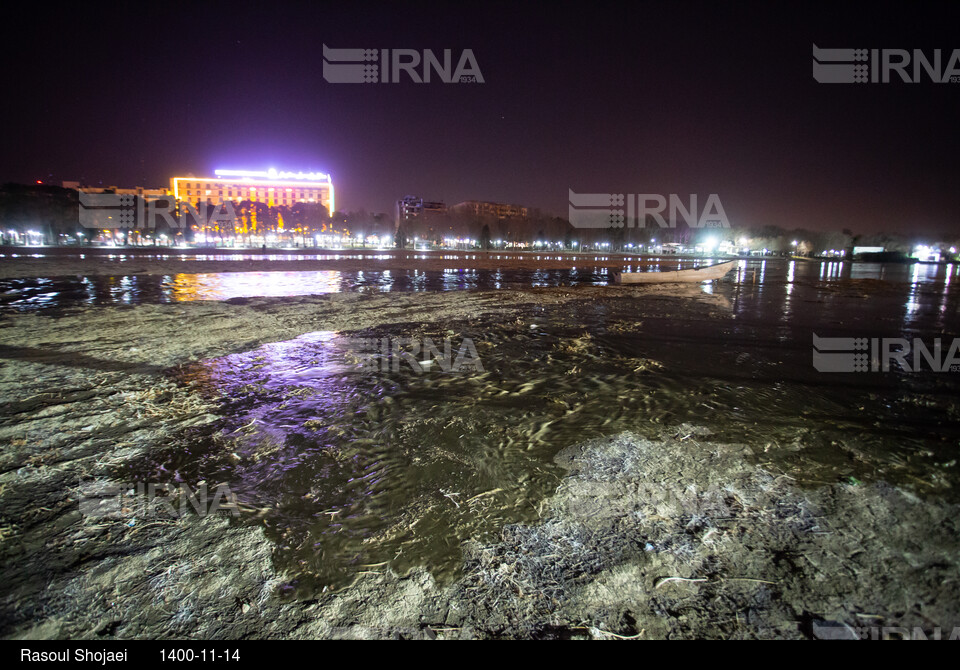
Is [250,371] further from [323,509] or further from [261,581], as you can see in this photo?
[261,581]

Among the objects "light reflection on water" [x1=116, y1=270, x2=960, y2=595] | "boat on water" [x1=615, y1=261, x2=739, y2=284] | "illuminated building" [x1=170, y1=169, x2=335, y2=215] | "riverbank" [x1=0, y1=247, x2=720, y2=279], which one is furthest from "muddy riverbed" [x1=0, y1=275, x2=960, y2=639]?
"illuminated building" [x1=170, y1=169, x2=335, y2=215]

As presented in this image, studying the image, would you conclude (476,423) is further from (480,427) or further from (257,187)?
(257,187)

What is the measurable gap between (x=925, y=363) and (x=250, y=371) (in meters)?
12.8

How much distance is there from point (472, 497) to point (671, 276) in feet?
91.9

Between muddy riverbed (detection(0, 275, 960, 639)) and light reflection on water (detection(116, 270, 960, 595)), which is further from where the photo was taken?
light reflection on water (detection(116, 270, 960, 595))

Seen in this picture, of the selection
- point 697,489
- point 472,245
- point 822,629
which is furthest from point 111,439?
point 472,245

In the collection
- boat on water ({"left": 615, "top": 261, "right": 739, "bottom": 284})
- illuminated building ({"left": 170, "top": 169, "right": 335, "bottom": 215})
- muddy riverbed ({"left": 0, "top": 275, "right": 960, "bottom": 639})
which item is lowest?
muddy riverbed ({"left": 0, "top": 275, "right": 960, "bottom": 639})

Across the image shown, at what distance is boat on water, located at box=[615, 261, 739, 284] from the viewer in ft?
86.8

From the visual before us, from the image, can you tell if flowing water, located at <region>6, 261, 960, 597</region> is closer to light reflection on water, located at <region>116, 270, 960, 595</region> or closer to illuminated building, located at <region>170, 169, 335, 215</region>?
light reflection on water, located at <region>116, 270, 960, 595</region>

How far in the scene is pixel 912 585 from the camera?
2.75 metres

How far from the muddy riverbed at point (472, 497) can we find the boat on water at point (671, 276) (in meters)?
19.0

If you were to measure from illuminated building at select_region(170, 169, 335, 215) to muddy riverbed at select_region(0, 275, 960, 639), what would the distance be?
15841cm

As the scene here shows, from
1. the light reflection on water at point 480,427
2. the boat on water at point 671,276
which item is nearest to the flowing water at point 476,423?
the light reflection on water at point 480,427

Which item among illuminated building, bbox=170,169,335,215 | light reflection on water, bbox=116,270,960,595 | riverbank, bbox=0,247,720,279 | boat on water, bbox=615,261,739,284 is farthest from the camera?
illuminated building, bbox=170,169,335,215
